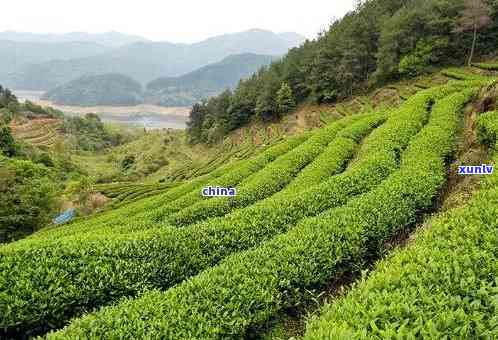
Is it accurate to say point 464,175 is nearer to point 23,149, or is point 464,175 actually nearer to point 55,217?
point 55,217

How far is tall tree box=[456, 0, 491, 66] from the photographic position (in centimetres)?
4906

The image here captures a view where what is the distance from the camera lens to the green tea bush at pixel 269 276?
7.80 meters

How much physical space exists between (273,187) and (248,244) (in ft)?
30.9

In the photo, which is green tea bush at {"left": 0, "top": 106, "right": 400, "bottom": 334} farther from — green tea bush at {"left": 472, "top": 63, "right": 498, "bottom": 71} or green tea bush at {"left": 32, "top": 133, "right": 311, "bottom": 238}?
green tea bush at {"left": 472, "top": 63, "right": 498, "bottom": 71}

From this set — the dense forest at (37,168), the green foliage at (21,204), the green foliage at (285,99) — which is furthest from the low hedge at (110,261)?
the green foliage at (285,99)

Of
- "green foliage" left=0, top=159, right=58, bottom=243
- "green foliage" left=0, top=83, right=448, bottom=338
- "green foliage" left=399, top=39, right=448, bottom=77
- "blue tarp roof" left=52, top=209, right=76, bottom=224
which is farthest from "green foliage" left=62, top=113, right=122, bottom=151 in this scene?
"green foliage" left=0, top=83, right=448, bottom=338

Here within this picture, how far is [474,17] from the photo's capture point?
49875mm

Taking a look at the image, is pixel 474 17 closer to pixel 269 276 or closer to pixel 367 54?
pixel 367 54

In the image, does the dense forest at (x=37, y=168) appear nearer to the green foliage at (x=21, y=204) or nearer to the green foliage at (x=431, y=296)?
the green foliage at (x=21, y=204)

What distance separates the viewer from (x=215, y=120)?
9481 centimetres

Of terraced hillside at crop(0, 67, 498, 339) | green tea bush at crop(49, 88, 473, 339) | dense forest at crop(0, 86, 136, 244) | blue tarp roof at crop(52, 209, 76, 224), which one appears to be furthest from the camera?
blue tarp roof at crop(52, 209, 76, 224)

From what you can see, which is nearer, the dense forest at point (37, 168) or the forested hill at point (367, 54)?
the dense forest at point (37, 168)

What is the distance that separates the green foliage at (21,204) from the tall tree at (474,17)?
5764 cm

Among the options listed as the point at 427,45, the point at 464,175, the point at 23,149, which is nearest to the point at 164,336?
the point at 464,175
